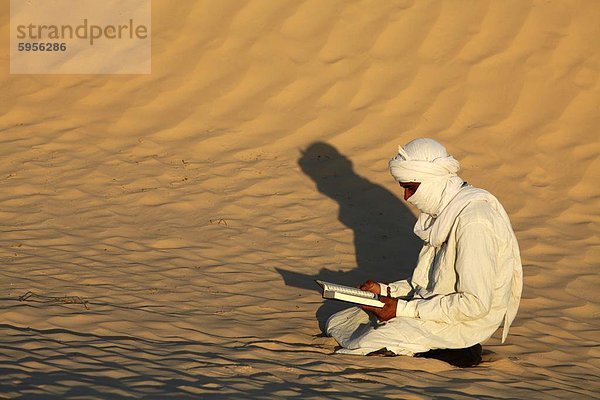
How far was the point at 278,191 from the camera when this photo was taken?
807cm

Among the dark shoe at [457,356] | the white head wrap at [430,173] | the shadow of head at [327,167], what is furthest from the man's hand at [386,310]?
the shadow of head at [327,167]

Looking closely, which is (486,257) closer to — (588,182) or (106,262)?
(106,262)

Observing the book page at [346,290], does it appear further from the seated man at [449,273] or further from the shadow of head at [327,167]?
the shadow of head at [327,167]

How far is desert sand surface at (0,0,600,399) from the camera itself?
5.11m

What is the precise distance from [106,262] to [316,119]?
119 inches

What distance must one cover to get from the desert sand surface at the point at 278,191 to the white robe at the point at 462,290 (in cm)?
14

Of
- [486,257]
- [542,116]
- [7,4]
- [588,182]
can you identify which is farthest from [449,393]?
[7,4]

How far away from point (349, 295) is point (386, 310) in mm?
261

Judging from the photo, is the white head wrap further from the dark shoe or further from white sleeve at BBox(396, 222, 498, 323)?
the dark shoe

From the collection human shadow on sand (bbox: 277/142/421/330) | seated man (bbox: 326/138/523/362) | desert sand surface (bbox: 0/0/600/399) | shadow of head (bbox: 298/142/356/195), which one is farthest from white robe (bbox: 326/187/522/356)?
shadow of head (bbox: 298/142/356/195)

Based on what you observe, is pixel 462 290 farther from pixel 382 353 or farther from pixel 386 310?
pixel 382 353

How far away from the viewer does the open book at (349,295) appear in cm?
506

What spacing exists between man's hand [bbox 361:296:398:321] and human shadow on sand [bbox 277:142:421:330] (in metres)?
0.70

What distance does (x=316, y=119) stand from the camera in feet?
30.0
